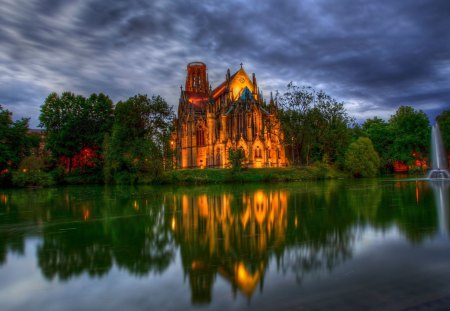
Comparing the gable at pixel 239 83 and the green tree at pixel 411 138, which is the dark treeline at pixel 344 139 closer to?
the green tree at pixel 411 138

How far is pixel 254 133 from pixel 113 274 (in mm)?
65990

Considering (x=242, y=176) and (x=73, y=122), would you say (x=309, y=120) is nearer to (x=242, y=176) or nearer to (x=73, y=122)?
(x=242, y=176)

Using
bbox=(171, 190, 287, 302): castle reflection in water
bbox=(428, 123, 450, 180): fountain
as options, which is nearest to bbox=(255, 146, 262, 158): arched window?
bbox=(428, 123, 450, 180): fountain

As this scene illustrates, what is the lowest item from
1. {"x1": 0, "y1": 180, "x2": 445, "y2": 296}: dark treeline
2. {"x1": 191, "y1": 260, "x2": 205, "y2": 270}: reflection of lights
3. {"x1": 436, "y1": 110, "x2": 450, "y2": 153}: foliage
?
{"x1": 191, "y1": 260, "x2": 205, "y2": 270}: reflection of lights

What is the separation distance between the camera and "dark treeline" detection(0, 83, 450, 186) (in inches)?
2113

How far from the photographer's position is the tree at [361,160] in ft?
209

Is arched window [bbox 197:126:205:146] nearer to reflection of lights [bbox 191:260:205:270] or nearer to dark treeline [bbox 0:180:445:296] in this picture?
dark treeline [bbox 0:180:445:296]

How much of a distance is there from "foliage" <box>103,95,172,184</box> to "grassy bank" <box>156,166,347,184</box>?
8.96 ft

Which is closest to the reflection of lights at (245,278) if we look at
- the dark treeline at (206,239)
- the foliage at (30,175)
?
the dark treeline at (206,239)

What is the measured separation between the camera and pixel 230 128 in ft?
244

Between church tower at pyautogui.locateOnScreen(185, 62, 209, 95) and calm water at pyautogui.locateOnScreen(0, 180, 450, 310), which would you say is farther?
church tower at pyautogui.locateOnScreen(185, 62, 209, 95)

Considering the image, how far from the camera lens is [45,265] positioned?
8.04m

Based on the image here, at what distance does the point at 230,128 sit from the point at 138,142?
2386 cm

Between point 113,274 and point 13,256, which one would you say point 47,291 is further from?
point 13,256
